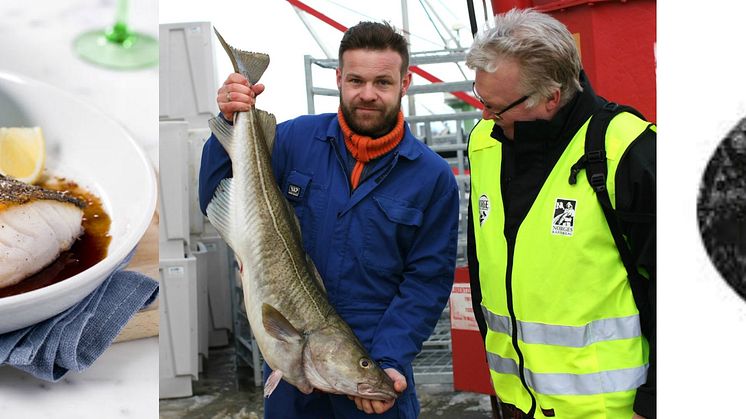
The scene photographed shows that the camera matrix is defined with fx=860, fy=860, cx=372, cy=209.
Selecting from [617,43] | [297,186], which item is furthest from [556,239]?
[617,43]

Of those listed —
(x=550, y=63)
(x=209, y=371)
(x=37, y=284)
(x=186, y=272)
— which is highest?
(x=550, y=63)

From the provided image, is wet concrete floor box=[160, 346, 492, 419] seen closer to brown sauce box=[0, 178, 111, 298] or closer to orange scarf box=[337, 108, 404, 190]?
orange scarf box=[337, 108, 404, 190]

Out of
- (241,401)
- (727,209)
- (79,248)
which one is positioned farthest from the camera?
(241,401)

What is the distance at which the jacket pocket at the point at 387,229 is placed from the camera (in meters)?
2.34

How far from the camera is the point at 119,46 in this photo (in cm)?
195

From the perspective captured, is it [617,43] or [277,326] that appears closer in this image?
[277,326]

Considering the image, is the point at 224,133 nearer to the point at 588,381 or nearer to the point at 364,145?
the point at 364,145

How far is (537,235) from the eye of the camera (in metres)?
1.93

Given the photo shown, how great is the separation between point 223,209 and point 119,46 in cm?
50

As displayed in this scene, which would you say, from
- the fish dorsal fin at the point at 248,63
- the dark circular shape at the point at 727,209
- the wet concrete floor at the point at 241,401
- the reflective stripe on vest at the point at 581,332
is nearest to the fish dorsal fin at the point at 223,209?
the fish dorsal fin at the point at 248,63

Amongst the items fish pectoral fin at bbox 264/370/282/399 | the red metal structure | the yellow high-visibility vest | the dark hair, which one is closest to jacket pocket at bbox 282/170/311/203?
the dark hair

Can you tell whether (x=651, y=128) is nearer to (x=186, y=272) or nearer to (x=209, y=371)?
(x=186, y=272)

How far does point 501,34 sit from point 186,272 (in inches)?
156

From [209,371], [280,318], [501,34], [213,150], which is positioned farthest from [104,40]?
[209,371]
